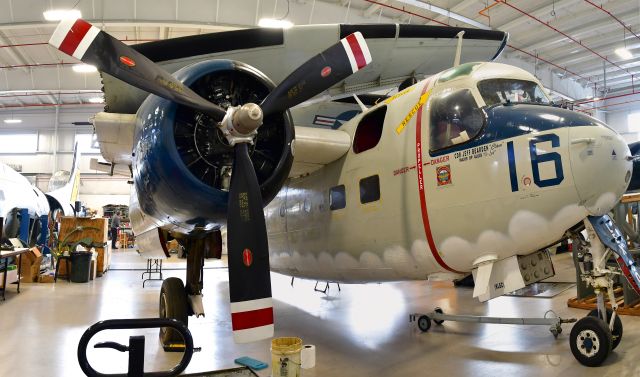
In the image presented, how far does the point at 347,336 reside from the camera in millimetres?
5969

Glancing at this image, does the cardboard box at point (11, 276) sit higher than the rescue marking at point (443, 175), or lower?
lower

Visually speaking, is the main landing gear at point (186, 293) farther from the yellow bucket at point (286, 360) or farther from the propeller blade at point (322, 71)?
the propeller blade at point (322, 71)

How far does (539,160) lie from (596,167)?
1.45 ft

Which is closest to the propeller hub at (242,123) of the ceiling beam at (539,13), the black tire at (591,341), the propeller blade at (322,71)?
the propeller blade at (322,71)

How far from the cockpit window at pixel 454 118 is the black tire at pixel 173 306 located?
3.60 meters

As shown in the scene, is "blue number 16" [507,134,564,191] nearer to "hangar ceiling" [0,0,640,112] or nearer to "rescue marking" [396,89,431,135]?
"rescue marking" [396,89,431,135]

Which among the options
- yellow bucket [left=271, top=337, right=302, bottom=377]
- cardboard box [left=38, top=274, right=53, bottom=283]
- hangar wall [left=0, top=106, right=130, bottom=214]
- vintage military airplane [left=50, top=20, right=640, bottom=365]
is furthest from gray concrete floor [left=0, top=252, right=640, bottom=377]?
hangar wall [left=0, top=106, right=130, bottom=214]

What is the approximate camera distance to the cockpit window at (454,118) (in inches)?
171

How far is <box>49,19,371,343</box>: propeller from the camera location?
3.82 m

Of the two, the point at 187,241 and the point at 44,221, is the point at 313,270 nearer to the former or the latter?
the point at 187,241

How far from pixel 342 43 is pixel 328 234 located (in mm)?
2381

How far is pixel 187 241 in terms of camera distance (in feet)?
20.0

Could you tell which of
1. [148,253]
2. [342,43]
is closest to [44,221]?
[148,253]

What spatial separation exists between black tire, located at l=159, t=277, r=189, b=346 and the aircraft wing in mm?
2572
